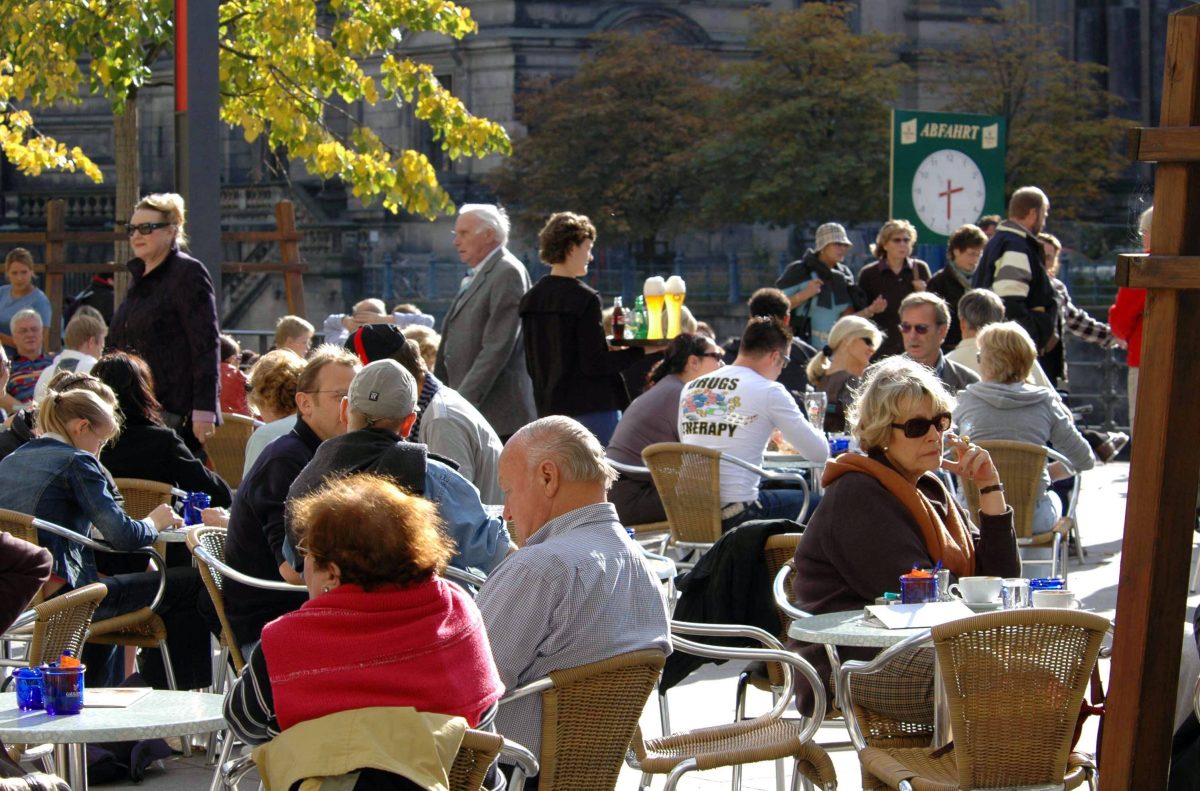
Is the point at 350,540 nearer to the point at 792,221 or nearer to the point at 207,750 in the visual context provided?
the point at 207,750

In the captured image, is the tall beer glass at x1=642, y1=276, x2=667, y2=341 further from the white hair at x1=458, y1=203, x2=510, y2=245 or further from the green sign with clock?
the green sign with clock

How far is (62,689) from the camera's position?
184 inches

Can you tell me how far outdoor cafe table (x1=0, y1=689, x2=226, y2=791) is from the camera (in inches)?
177

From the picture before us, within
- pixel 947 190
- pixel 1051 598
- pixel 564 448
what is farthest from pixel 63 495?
pixel 947 190

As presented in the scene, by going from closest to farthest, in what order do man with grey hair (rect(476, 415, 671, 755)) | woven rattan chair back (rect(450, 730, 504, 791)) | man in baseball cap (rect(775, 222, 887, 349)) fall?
1. woven rattan chair back (rect(450, 730, 504, 791))
2. man with grey hair (rect(476, 415, 671, 755))
3. man in baseball cap (rect(775, 222, 887, 349))

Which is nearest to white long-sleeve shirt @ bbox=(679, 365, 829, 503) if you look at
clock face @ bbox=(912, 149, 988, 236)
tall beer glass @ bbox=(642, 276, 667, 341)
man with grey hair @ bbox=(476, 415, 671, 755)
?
tall beer glass @ bbox=(642, 276, 667, 341)

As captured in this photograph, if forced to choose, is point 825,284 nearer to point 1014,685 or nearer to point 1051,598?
point 1051,598

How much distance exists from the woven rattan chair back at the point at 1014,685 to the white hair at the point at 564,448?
0.96 meters

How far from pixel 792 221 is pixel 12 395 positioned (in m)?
22.9

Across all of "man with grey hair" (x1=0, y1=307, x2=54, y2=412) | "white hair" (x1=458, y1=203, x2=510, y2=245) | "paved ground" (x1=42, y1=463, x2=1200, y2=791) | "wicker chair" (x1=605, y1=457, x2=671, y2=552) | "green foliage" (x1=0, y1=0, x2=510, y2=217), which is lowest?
"paved ground" (x1=42, y1=463, x2=1200, y2=791)

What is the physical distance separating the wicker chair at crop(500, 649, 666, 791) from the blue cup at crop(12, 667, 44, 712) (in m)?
1.16

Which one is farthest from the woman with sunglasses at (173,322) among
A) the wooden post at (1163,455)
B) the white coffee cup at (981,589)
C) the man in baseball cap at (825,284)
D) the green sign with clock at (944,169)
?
the green sign with clock at (944,169)

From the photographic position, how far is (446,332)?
1043 centimetres

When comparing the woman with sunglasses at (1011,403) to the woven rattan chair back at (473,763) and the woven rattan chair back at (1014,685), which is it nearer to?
the woven rattan chair back at (1014,685)
